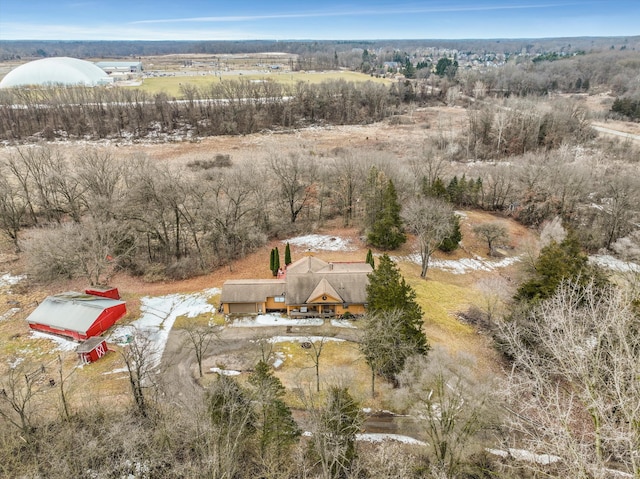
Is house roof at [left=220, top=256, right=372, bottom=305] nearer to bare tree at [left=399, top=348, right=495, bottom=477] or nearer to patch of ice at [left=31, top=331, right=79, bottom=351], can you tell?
bare tree at [left=399, top=348, right=495, bottom=477]

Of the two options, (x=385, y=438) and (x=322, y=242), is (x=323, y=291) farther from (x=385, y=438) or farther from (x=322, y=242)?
(x=322, y=242)

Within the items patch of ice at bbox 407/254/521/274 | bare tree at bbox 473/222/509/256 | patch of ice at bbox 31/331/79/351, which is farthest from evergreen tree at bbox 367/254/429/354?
bare tree at bbox 473/222/509/256

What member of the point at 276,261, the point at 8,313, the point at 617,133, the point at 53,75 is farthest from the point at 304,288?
the point at 53,75

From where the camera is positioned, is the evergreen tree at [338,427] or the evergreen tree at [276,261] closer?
the evergreen tree at [338,427]

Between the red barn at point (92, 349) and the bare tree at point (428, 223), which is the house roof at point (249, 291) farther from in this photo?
the bare tree at point (428, 223)

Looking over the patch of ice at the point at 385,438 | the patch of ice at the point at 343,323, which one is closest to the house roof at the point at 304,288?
the patch of ice at the point at 343,323

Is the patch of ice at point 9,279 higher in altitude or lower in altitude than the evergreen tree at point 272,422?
lower
